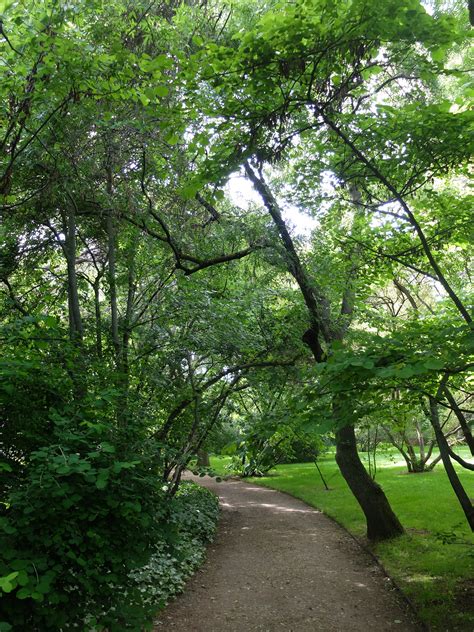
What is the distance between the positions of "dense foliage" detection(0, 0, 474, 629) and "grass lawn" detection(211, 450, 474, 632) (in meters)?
0.90

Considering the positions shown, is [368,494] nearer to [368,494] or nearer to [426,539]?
[368,494]

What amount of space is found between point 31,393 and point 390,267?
18.6ft

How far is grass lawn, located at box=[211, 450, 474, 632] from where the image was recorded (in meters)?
5.86

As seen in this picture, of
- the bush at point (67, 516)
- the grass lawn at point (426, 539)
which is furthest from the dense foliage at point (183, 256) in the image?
the grass lawn at point (426, 539)

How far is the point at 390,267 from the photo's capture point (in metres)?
7.52

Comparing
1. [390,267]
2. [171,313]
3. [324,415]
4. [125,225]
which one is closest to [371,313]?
[390,267]

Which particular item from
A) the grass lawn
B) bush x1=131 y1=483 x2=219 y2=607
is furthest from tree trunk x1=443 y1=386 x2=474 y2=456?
bush x1=131 y1=483 x2=219 y2=607

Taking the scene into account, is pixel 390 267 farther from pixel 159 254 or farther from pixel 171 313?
pixel 159 254

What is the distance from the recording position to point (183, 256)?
7.18m

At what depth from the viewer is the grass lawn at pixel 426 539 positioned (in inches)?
231

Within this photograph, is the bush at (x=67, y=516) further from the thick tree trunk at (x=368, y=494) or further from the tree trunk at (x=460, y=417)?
the thick tree trunk at (x=368, y=494)

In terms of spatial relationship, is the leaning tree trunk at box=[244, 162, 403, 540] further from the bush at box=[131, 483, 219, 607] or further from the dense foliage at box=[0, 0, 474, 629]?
the bush at box=[131, 483, 219, 607]

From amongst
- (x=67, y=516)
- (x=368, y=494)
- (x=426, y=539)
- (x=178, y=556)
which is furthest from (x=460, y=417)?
(x=426, y=539)

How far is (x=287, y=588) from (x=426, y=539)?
303 centimetres
